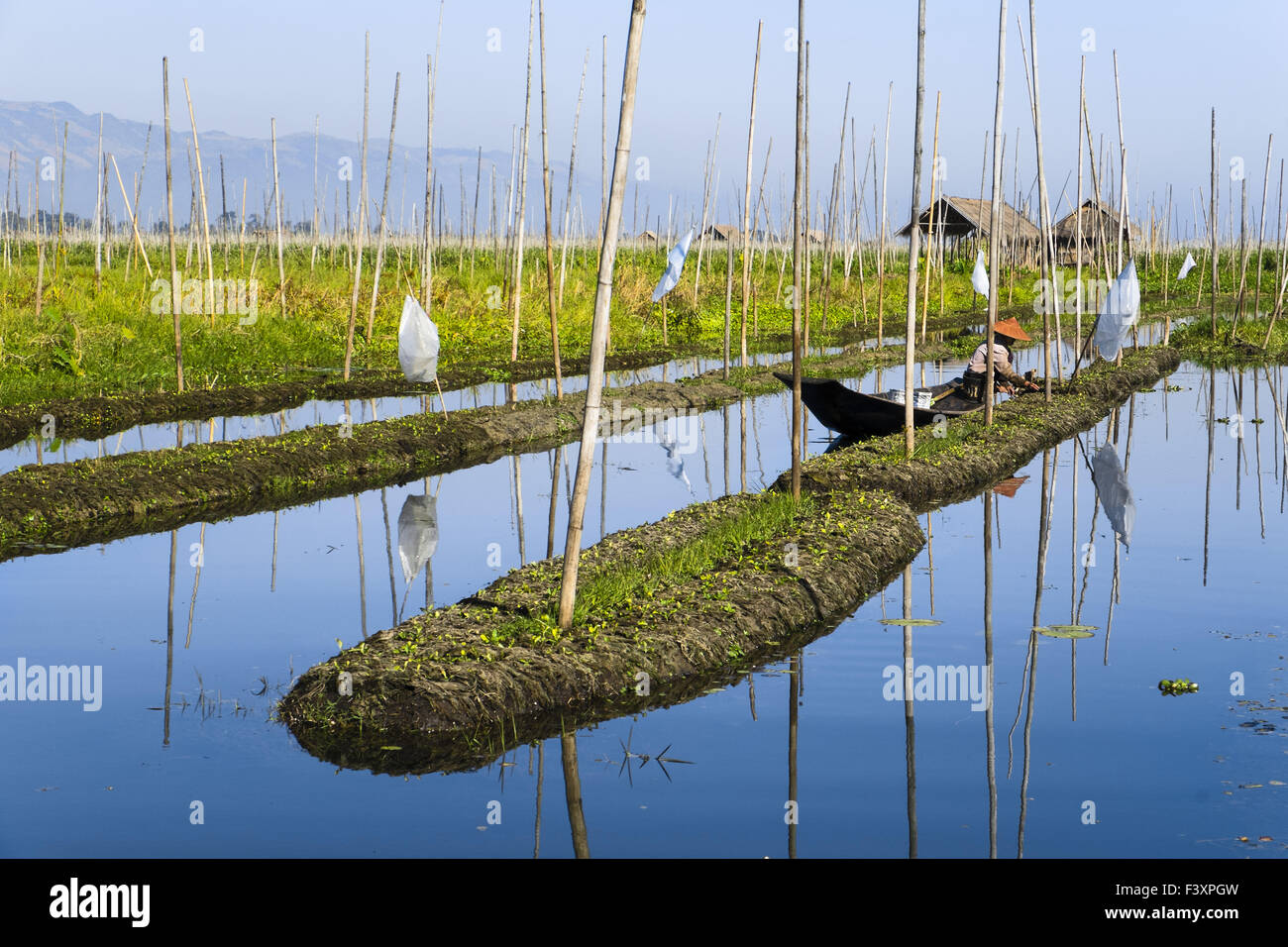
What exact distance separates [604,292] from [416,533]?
13.9 ft

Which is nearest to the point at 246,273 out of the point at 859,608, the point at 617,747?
the point at 859,608

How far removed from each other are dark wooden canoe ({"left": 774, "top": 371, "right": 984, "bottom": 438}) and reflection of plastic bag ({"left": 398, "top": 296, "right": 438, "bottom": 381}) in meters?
3.29

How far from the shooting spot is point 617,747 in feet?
17.1

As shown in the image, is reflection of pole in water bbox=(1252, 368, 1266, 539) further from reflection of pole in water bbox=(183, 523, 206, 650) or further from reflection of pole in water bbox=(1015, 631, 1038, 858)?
reflection of pole in water bbox=(183, 523, 206, 650)

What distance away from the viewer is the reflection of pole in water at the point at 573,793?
4.38 metres

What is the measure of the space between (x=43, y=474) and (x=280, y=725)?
209 inches

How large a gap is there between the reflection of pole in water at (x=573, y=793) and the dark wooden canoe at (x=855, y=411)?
23.9 feet

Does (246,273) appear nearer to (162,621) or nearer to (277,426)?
(277,426)

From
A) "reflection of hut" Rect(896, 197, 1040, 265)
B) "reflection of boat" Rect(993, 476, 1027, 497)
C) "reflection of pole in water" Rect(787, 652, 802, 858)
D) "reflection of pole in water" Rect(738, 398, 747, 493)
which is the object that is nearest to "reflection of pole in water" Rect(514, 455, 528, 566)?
"reflection of pole in water" Rect(738, 398, 747, 493)

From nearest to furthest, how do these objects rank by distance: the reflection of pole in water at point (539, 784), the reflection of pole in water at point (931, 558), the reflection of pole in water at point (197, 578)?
the reflection of pole in water at point (539, 784) → the reflection of pole in water at point (197, 578) → the reflection of pole in water at point (931, 558)

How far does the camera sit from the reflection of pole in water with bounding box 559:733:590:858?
14.4ft

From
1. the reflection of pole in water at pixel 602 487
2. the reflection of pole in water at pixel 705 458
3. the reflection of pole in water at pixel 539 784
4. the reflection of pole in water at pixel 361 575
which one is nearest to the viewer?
the reflection of pole in water at pixel 539 784

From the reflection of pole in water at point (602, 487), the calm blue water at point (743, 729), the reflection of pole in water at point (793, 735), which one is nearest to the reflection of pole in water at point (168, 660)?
the calm blue water at point (743, 729)

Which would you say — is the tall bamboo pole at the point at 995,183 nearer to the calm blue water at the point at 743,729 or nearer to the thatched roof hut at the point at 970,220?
the calm blue water at the point at 743,729
